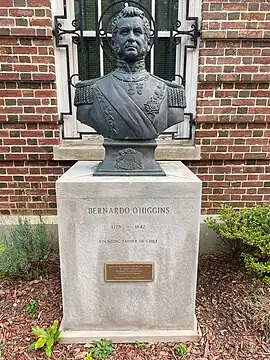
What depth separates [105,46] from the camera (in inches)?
150

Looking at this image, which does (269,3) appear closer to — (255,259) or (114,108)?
(114,108)

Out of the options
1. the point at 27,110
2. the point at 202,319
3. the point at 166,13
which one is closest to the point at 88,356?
the point at 202,319

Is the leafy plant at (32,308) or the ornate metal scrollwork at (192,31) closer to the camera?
the leafy plant at (32,308)

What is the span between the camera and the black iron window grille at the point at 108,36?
3648 mm

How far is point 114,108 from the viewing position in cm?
241

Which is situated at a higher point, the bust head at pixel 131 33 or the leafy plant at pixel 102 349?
the bust head at pixel 131 33

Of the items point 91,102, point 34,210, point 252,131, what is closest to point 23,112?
point 34,210

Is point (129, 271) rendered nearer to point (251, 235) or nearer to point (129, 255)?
point (129, 255)

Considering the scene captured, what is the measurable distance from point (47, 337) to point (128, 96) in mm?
1957

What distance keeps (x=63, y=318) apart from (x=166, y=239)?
1.10m

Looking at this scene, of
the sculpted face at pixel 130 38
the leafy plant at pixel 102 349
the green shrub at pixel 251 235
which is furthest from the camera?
the green shrub at pixel 251 235

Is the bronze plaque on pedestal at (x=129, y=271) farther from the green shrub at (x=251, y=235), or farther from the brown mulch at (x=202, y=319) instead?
the green shrub at (x=251, y=235)

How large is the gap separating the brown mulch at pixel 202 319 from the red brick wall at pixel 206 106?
3.13 ft

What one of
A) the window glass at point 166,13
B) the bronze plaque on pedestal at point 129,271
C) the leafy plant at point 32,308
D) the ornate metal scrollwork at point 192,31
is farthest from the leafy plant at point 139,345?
the window glass at point 166,13
